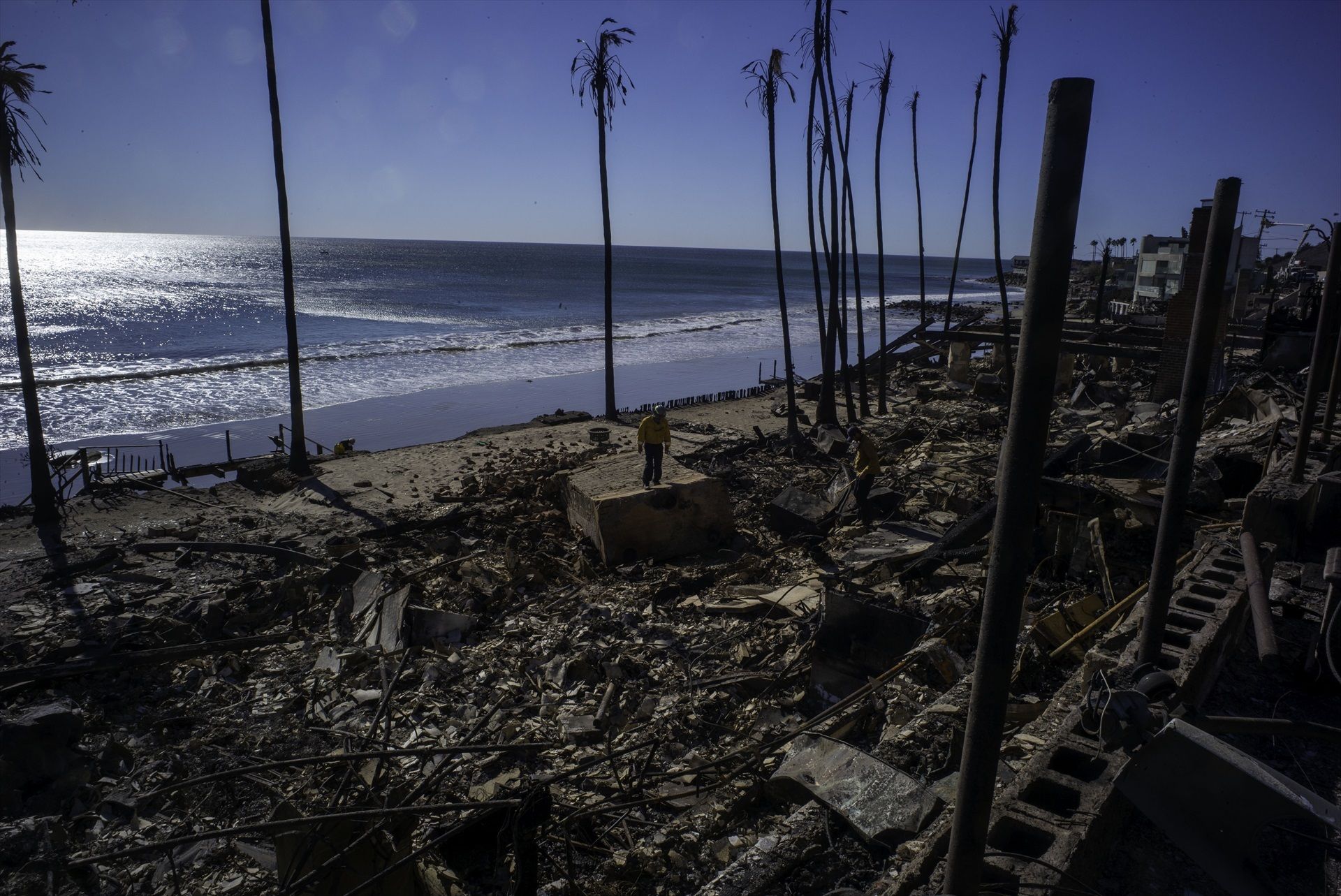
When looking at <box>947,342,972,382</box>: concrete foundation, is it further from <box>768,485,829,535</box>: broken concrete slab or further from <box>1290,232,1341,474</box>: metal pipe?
<box>1290,232,1341,474</box>: metal pipe

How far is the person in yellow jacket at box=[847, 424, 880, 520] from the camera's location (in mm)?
11938

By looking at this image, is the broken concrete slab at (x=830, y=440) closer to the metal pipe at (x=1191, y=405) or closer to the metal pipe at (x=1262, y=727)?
the metal pipe at (x=1191, y=405)

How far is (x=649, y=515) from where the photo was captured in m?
11.3

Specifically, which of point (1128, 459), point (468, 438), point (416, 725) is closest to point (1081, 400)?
point (1128, 459)

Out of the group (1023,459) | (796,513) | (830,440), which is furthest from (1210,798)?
(830,440)

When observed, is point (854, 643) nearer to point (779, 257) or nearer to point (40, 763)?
point (40, 763)

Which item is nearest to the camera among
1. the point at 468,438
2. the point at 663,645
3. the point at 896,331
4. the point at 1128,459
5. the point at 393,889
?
the point at 393,889

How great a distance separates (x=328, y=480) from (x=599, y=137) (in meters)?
12.4

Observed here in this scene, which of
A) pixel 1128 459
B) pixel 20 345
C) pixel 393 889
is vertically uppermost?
pixel 20 345

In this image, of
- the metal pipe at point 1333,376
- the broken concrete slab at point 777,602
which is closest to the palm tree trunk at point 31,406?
the broken concrete slab at point 777,602

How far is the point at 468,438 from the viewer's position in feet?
66.0

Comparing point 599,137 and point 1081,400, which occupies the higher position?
point 599,137

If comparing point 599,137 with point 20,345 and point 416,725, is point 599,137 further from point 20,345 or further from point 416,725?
point 416,725

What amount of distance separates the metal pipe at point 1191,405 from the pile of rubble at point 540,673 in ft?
2.64
